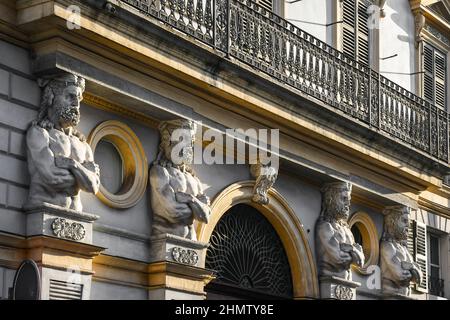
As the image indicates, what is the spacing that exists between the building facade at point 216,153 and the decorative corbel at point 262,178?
37 millimetres

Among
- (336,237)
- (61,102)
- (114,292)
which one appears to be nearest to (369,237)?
(336,237)

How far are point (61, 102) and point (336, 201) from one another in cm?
687

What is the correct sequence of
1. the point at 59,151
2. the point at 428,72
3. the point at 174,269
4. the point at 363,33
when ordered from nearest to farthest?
the point at 59,151
the point at 174,269
the point at 363,33
the point at 428,72

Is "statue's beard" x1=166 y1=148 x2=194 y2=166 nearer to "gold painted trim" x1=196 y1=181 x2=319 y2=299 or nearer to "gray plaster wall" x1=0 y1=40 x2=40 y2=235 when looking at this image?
"gold painted trim" x1=196 y1=181 x2=319 y2=299

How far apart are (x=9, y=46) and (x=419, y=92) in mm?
12168

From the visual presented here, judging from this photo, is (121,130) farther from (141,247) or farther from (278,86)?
(278,86)

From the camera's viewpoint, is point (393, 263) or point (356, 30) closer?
point (393, 263)

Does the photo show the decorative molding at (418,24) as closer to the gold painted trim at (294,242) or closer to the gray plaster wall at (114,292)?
the gold painted trim at (294,242)

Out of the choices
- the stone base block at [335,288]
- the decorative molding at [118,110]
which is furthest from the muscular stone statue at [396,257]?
the decorative molding at [118,110]

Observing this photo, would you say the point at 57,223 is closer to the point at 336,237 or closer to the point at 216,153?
the point at 216,153

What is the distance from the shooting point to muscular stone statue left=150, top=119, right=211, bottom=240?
1678cm

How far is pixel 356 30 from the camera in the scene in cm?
2323

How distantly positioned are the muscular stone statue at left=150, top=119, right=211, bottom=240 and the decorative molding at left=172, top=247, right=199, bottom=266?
218mm
